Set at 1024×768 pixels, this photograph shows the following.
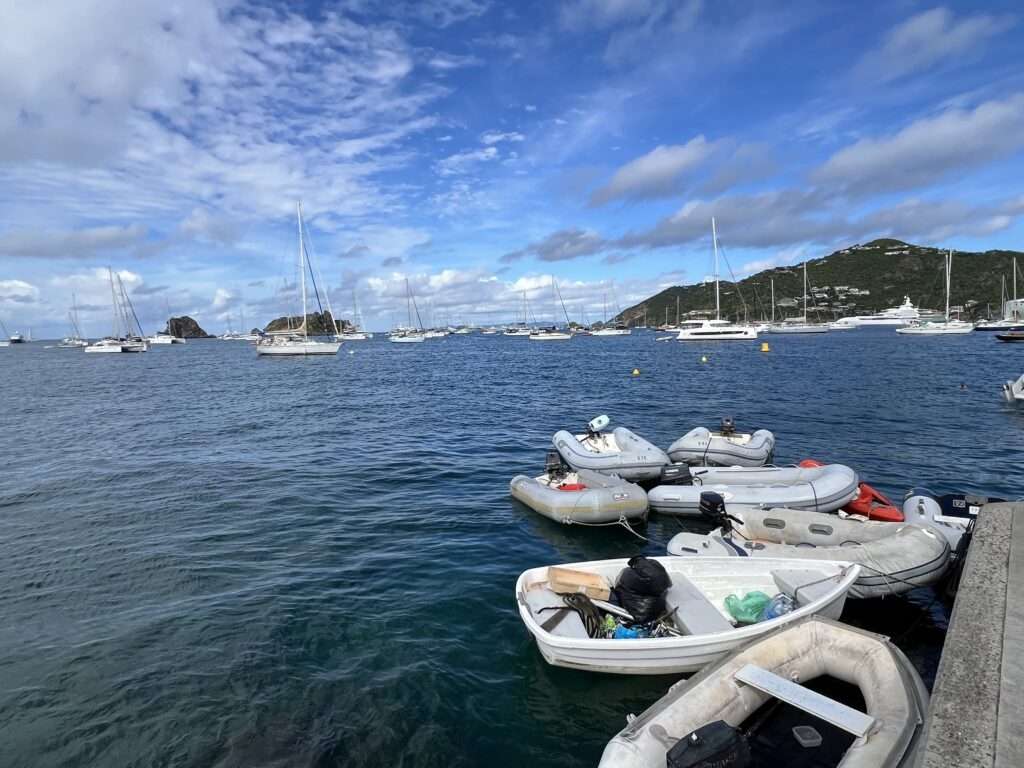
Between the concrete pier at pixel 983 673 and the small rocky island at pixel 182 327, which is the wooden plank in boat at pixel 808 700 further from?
the small rocky island at pixel 182 327

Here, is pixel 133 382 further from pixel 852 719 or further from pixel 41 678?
pixel 852 719

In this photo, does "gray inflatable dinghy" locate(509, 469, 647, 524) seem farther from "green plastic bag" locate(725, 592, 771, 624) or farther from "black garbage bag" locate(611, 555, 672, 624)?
"black garbage bag" locate(611, 555, 672, 624)

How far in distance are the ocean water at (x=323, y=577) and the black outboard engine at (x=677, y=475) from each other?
66.2 inches

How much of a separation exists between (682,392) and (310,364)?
144 feet

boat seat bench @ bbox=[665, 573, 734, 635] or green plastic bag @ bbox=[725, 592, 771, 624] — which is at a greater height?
boat seat bench @ bbox=[665, 573, 734, 635]

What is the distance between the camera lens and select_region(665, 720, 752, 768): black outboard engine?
4477mm

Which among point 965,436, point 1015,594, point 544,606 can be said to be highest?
point 1015,594

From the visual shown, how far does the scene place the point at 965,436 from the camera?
65.1 ft

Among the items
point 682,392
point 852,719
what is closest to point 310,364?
point 682,392

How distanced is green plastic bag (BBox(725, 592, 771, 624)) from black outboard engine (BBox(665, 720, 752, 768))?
282 cm

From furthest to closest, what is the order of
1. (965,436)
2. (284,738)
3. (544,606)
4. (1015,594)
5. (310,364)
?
(310,364) → (965,436) → (544,606) → (284,738) → (1015,594)

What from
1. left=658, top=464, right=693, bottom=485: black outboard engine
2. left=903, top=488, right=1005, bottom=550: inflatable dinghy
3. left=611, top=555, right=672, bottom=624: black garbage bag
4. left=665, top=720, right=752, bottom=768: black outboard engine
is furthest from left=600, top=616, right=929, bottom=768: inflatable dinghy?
left=658, top=464, right=693, bottom=485: black outboard engine

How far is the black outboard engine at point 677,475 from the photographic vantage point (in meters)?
13.4

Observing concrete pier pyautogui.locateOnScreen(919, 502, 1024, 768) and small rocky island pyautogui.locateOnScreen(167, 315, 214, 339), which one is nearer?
concrete pier pyautogui.locateOnScreen(919, 502, 1024, 768)
